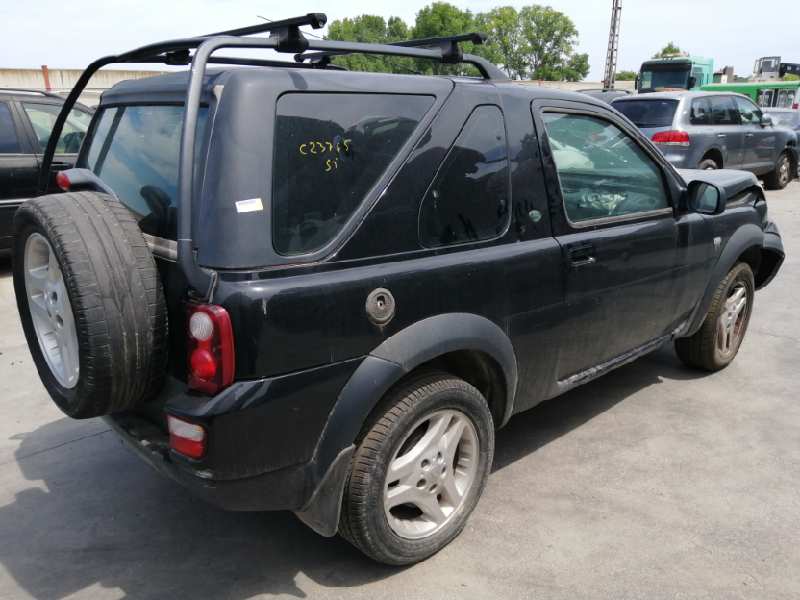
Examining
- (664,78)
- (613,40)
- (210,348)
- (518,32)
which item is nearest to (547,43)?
(518,32)

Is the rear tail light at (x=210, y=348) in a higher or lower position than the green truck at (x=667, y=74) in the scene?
lower

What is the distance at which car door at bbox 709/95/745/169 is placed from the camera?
37.6 feet

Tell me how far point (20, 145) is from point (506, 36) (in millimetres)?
99148

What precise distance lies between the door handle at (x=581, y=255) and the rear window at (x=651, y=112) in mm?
8376

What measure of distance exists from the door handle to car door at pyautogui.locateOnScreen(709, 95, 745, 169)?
367 inches

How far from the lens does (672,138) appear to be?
34.8 ft

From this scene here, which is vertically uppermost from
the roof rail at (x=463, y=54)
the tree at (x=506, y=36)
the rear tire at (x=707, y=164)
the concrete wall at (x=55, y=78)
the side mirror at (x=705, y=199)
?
the tree at (x=506, y=36)

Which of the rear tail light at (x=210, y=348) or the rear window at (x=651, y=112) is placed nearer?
the rear tail light at (x=210, y=348)

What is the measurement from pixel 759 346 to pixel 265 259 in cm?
445

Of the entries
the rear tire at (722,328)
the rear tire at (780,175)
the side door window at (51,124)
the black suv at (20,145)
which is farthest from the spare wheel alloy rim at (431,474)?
the rear tire at (780,175)

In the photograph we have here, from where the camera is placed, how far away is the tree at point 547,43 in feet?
317

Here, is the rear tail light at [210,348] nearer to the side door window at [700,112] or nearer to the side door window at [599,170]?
the side door window at [599,170]

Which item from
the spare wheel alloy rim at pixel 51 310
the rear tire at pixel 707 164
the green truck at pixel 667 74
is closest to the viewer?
the spare wheel alloy rim at pixel 51 310

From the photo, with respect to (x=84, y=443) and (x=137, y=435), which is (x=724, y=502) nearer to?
(x=137, y=435)
